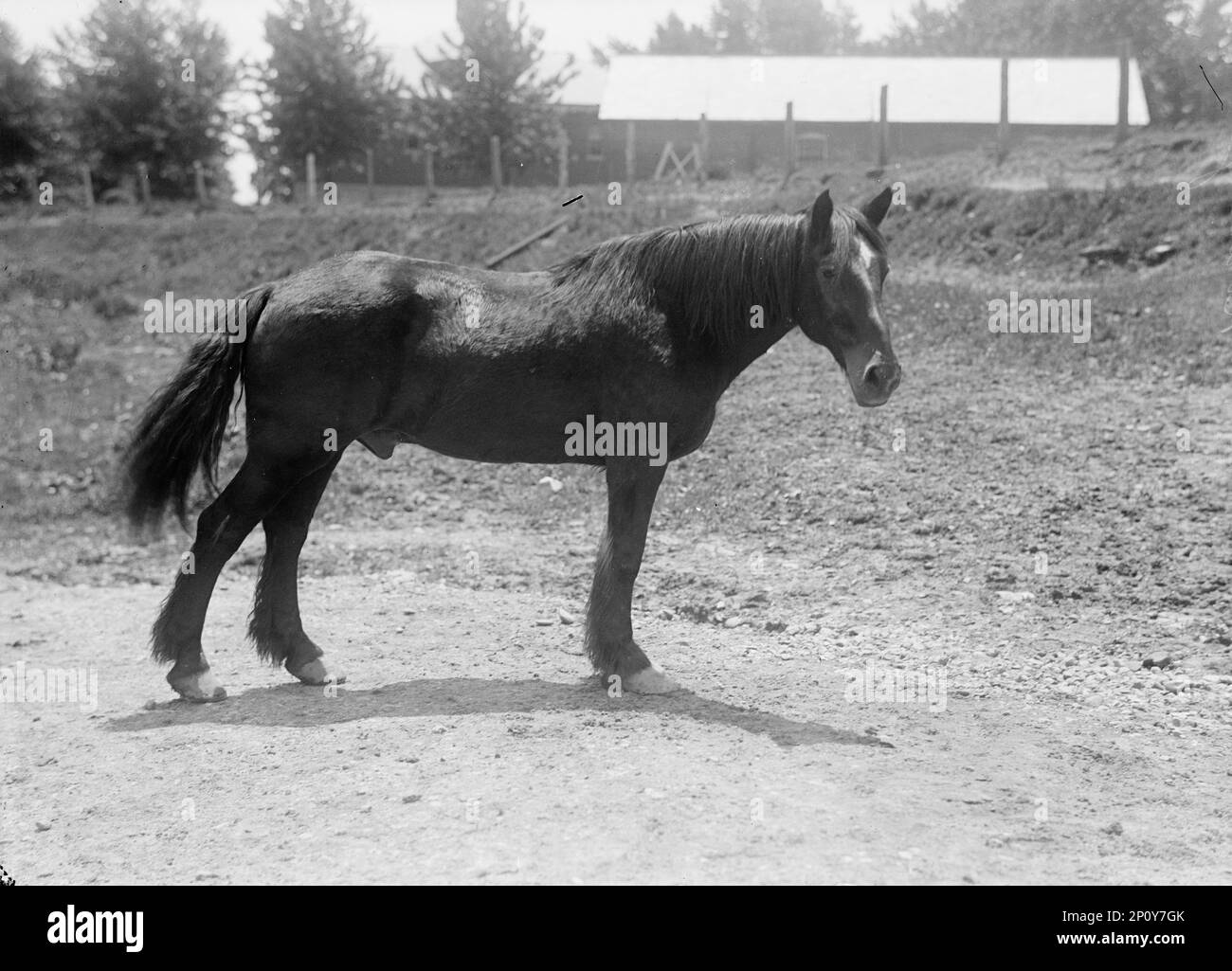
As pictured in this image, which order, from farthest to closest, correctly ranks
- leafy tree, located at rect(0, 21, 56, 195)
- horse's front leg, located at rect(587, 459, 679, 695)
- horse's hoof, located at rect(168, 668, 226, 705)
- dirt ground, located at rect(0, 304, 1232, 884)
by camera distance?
1. leafy tree, located at rect(0, 21, 56, 195)
2. horse's hoof, located at rect(168, 668, 226, 705)
3. horse's front leg, located at rect(587, 459, 679, 695)
4. dirt ground, located at rect(0, 304, 1232, 884)

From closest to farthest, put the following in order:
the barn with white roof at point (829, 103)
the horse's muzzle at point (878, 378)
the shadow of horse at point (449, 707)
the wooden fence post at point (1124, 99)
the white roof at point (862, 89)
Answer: the horse's muzzle at point (878, 378)
the shadow of horse at point (449, 707)
the wooden fence post at point (1124, 99)
the barn with white roof at point (829, 103)
the white roof at point (862, 89)

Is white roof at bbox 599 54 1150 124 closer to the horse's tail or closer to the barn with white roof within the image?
the barn with white roof

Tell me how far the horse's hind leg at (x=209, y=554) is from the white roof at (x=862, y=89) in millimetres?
25600

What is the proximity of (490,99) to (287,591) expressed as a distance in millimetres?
27856

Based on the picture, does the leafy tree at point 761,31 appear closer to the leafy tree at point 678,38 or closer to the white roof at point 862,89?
the leafy tree at point 678,38

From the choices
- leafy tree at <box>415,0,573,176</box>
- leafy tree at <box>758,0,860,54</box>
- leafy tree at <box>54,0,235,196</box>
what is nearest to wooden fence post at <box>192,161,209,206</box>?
leafy tree at <box>54,0,235,196</box>

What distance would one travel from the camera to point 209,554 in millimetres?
6098

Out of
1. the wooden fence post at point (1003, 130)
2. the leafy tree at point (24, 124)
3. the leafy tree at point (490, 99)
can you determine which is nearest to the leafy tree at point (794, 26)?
the leafy tree at point (490, 99)

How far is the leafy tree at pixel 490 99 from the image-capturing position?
32000 mm

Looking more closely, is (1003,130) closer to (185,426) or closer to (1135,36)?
(185,426)

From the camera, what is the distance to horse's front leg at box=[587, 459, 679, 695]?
6105 mm

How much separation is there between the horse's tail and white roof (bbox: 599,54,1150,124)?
25.3 meters

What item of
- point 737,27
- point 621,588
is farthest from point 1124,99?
point 737,27

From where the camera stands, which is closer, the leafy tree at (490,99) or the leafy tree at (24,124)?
the leafy tree at (24,124)
